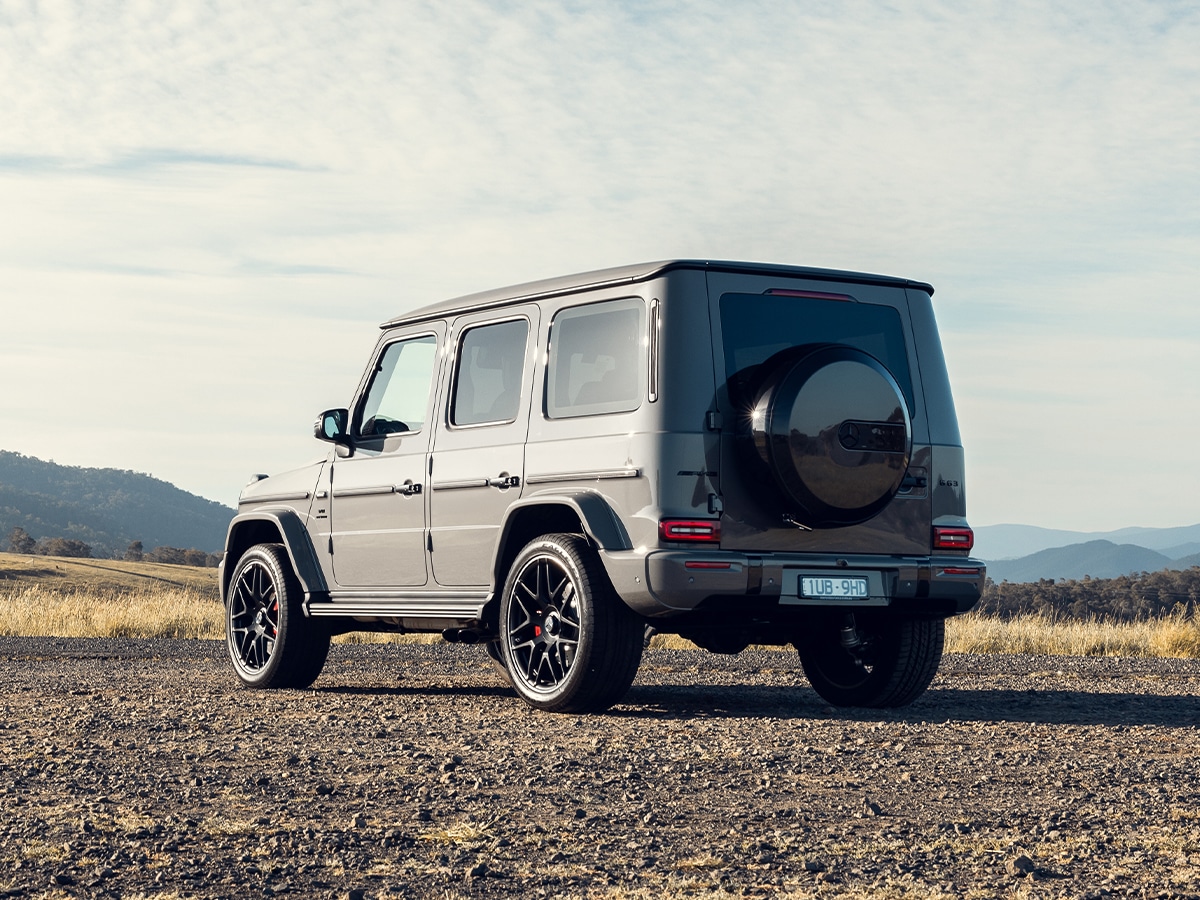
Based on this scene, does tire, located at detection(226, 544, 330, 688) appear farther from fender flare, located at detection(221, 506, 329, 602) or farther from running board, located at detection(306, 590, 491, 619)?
running board, located at detection(306, 590, 491, 619)

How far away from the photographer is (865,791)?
5.45m

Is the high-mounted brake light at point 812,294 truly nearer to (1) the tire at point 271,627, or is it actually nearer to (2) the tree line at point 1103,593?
(1) the tire at point 271,627

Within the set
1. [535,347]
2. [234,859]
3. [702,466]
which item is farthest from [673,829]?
[535,347]

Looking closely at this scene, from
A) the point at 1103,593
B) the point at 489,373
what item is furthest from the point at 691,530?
the point at 1103,593

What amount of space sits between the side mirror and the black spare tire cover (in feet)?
10.7

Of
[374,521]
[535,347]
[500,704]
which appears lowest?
[500,704]

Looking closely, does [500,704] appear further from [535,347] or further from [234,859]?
[234,859]

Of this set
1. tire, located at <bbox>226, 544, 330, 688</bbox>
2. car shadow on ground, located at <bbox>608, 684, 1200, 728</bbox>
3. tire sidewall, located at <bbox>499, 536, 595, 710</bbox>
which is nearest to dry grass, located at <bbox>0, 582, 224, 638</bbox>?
tire, located at <bbox>226, 544, 330, 688</bbox>

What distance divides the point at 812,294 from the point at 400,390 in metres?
2.82

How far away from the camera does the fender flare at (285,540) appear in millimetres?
9773

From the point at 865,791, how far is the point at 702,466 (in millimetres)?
2322

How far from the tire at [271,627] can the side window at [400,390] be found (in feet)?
3.77

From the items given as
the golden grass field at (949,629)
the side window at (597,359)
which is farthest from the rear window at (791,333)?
the golden grass field at (949,629)

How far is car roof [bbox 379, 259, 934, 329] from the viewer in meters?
7.68
